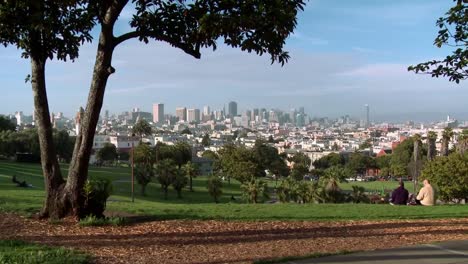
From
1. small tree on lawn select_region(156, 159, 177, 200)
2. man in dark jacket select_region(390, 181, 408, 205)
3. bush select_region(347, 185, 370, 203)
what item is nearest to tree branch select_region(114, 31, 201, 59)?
man in dark jacket select_region(390, 181, 408, 205)

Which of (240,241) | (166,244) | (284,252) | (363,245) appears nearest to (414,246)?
(363,245)

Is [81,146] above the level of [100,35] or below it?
below

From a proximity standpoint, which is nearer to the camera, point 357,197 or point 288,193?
point 357,197

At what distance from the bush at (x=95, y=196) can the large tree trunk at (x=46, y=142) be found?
373 mm

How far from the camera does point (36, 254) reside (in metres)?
6.61

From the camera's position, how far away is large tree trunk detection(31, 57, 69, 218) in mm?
9469

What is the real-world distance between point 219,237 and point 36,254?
9.38 ft

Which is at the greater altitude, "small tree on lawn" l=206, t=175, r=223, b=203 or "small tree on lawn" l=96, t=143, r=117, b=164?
"small tree on lawn" l=96, t=143, r=117, b=164

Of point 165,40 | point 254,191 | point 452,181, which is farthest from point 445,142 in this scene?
point 165,40

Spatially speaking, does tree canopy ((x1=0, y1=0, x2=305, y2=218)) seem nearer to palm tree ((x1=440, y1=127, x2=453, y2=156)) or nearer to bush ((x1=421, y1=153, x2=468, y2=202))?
bush ((x1=421, y1=153, x2=468, y2=202))

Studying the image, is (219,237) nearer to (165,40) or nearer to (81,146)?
(81,146)

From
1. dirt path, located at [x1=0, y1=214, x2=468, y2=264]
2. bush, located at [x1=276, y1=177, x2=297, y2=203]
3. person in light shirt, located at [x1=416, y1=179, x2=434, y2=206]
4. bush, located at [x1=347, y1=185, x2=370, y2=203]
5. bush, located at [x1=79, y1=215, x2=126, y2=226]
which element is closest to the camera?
dirt path, located at [x1=0, y1=214, x2=468, y2=264]

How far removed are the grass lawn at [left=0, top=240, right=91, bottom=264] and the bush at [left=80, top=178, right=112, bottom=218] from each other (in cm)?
199

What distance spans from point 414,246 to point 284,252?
6.65 feet
